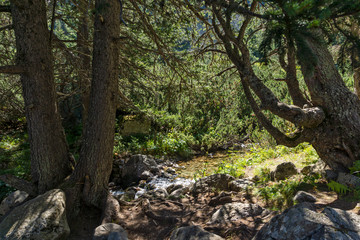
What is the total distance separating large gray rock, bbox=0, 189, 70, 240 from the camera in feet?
10.2

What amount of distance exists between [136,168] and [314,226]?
20.8ft

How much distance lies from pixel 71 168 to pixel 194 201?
7.82ft

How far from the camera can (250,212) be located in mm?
3812

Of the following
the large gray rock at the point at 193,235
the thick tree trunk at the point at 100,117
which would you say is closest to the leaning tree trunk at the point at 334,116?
the large gray rock at the point at 193,235

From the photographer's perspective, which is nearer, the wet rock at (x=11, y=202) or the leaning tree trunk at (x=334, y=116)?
the leaning tree trunk at (x=334, y=116)

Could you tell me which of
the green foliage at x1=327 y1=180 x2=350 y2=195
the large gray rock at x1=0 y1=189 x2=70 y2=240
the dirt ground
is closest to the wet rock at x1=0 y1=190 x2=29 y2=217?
the large gray rock at x1=0 y1=189 x2=70 y2=240

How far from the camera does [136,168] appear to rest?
26.4 ft

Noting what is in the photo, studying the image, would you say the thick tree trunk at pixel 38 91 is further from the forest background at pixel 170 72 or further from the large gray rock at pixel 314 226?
the large gray rock at pixel 314 226

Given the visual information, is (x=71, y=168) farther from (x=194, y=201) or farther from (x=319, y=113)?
(x=319, y=113)

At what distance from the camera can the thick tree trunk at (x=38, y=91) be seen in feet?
13.5

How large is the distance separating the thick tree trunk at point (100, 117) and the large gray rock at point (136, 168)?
11.4 feet

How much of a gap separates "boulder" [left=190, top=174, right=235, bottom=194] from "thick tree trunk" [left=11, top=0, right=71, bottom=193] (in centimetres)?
273

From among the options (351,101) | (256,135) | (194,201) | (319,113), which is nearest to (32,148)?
(194,201)

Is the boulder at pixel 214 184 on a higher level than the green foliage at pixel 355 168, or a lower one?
lower
